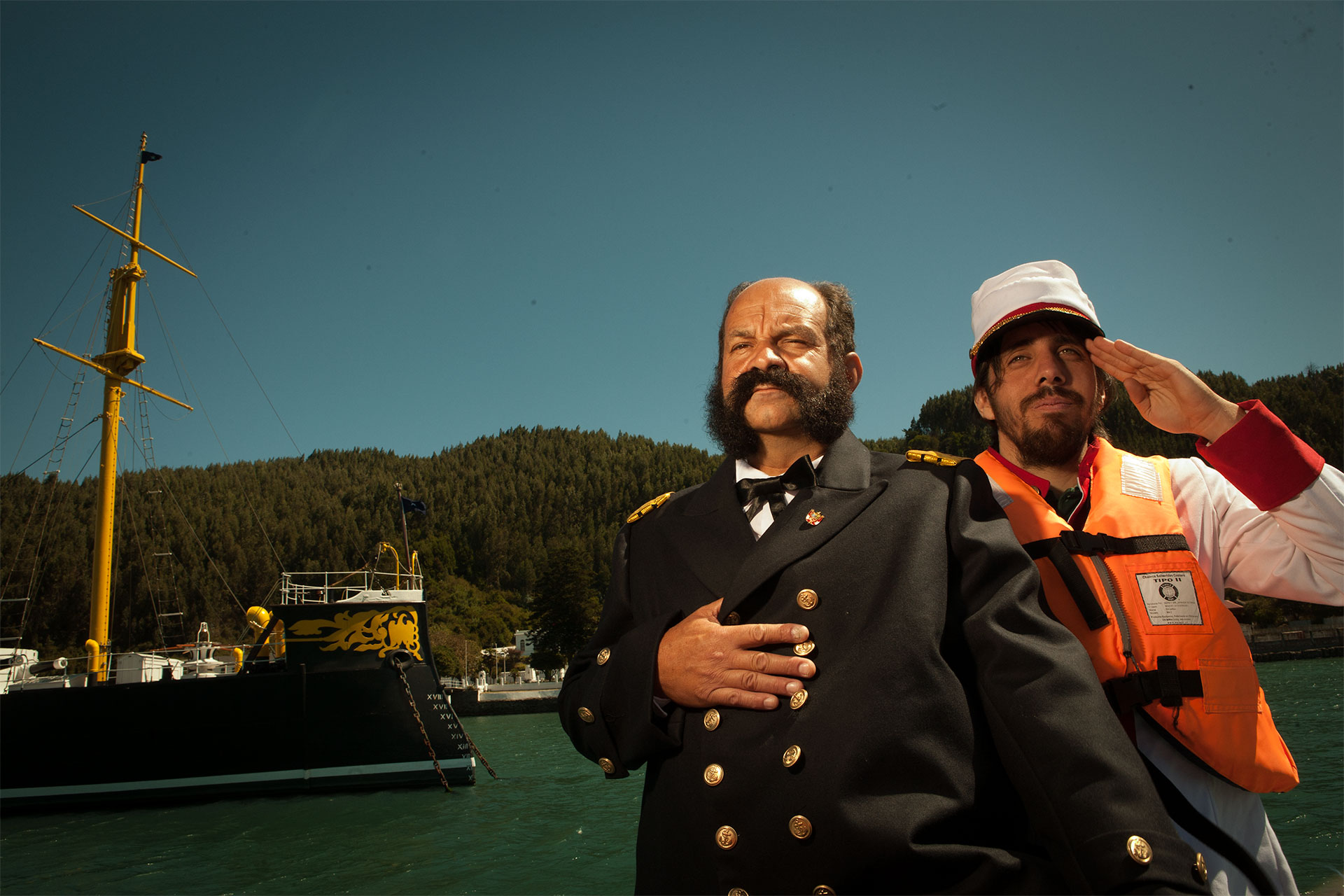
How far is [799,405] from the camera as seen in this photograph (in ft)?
7.19

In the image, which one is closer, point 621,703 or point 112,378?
point 621,703

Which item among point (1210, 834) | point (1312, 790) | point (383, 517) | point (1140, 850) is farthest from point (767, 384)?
point (383, 517)

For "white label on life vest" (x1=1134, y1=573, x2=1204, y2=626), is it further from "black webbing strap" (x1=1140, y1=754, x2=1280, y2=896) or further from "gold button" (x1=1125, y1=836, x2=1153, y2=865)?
"gold button" (x1=1125, y1=836, x2=1153, y2=865)

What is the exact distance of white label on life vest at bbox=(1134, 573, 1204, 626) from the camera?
6.49 ft

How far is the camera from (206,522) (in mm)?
80812

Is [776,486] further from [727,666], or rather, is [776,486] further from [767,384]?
[727,666]

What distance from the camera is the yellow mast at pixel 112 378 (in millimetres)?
21984

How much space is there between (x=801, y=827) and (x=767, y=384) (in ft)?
3.95

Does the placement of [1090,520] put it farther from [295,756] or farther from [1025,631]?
[295,756]

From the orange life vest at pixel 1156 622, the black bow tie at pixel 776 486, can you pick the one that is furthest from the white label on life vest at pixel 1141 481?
the black bow tie at pixel 776 486

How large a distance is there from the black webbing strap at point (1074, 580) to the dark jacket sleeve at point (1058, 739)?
0.30m

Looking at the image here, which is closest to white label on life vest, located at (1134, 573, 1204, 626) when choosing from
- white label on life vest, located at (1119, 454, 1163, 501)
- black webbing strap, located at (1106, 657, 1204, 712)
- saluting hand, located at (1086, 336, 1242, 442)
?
black webbing strap, located at (1106, 657, 1204, 712)

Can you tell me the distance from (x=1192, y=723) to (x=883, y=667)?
2.90ft

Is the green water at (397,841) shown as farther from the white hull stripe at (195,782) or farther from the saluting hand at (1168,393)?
the saluting hand at (1168,393)
